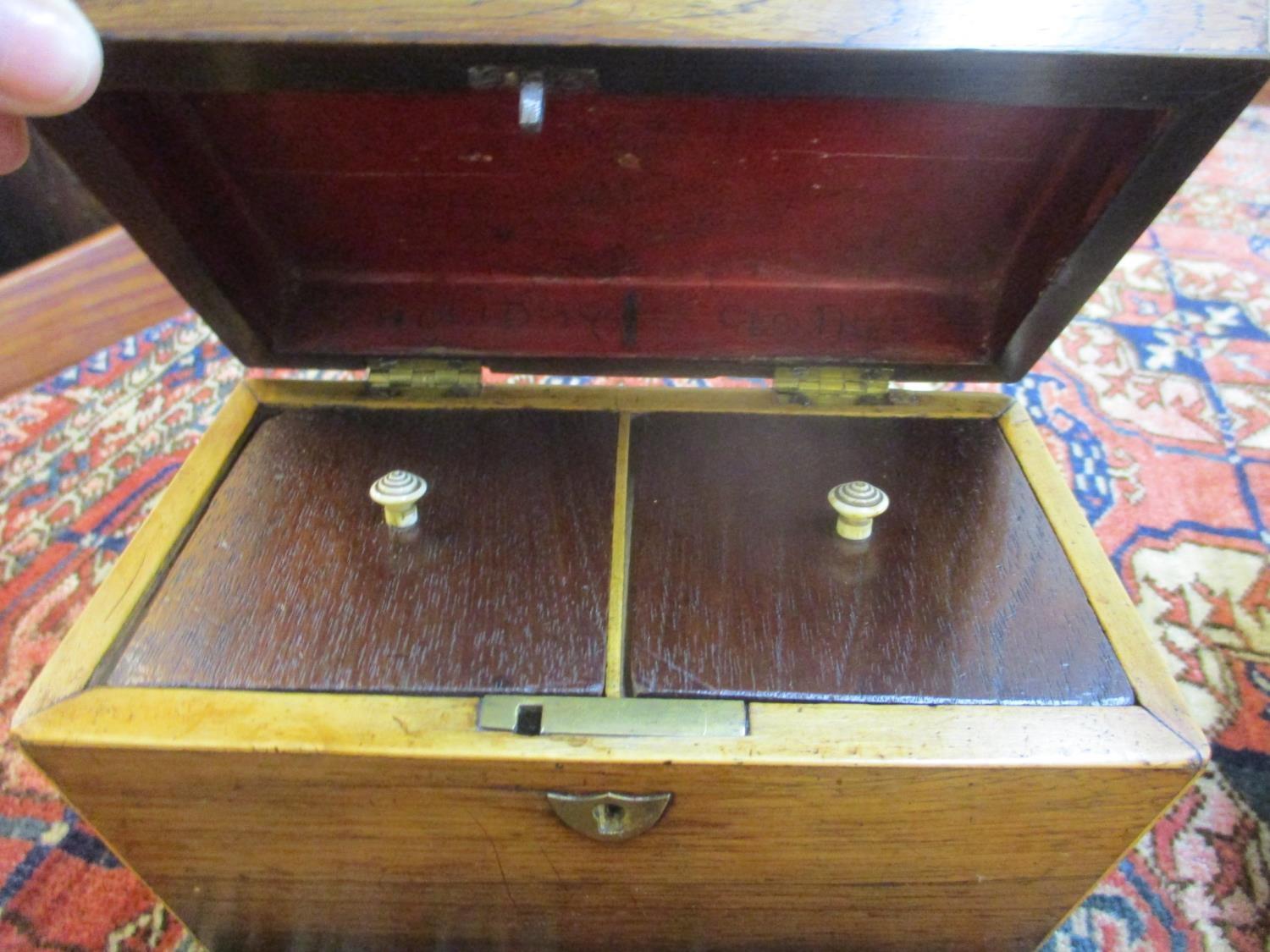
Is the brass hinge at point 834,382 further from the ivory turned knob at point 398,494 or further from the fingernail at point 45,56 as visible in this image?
the fingernail at point 45,56

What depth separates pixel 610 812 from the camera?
2.32ft

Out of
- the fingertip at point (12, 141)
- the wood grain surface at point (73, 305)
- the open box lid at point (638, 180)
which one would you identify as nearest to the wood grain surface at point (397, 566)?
the open box lid at point (638, 180)

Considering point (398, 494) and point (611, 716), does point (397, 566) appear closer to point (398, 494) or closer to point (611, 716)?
point (398, 494)

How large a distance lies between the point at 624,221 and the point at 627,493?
297 millimetres

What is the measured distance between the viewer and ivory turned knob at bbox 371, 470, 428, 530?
0.80m

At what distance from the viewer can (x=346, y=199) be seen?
0.92 m

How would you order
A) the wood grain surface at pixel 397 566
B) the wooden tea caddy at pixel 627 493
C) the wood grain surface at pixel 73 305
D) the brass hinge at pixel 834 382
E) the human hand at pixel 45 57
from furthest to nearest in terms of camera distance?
the wood grain surface at pixel 73 305, the brass hinge at pixel 834 382, the wood grain surface at pixel 397 566, the wooden tea caddy at pixel 627 493, the human hand at pixel 45 57

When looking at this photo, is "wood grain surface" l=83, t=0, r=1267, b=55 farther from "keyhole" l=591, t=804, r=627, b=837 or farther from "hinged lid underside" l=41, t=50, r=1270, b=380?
"keyhole" l=591, t=804, r=627, b=837

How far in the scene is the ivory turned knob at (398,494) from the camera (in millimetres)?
796

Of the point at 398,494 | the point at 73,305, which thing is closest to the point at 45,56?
the point at 398,494

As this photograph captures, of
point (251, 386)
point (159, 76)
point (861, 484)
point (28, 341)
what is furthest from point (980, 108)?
point (28, 341)

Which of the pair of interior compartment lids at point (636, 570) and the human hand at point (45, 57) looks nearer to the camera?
the human hand at point (45, 57)

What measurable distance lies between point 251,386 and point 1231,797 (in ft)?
4.24

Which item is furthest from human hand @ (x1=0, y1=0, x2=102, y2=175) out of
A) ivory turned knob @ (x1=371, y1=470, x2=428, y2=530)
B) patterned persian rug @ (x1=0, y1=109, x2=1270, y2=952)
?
patterned persian rug @ (x1=0, y1=109, x2=1270, y2=952)
